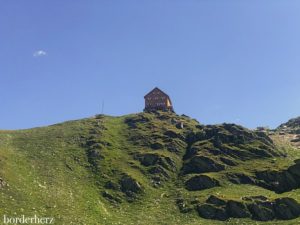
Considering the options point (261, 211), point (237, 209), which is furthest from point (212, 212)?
point (261, 211)

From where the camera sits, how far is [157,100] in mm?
196625

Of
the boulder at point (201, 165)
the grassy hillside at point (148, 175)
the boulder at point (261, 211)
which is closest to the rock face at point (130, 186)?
the grassy hillside at point (148, 175)

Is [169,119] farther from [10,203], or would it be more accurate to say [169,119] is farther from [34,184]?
[10,203]

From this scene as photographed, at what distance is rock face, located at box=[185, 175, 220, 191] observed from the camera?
107375 millimetres

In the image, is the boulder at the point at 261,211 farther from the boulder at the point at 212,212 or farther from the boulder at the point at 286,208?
the boulder at the point at 212,212

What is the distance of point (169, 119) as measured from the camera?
557 ft

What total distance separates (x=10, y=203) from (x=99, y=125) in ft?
242

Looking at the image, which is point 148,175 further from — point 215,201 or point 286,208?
point 286,208

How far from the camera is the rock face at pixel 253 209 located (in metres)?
90.2

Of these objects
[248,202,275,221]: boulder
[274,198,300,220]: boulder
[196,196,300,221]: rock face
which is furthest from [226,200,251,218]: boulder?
[274,198,300,220]: boulder

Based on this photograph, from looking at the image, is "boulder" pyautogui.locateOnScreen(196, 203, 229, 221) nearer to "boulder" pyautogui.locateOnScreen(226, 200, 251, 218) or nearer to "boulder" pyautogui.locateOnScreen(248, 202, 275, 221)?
"boulder" pyautogui.locateOnScreen(226, 200, 251, 218)

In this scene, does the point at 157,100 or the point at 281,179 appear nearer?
the point at 281,179

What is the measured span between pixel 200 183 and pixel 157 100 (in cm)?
9126

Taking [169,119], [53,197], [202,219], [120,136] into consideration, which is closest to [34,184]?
[53,197]
